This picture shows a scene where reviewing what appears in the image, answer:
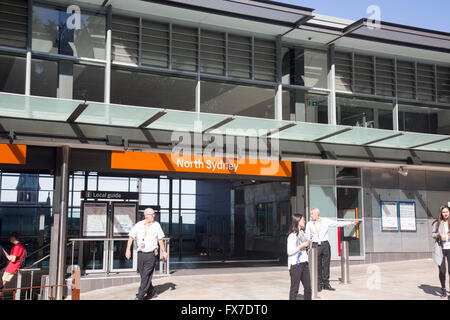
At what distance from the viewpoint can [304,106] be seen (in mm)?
14367

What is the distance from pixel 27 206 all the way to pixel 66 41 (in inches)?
535

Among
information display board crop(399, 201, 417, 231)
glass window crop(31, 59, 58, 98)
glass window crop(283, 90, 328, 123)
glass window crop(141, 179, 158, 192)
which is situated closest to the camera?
glass window crop(31, 59, 58, 98)

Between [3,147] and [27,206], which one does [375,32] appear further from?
[27,206]

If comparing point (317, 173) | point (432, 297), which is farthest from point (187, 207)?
point (432, 297)

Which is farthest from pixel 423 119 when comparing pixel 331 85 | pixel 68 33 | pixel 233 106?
pixel 68 33

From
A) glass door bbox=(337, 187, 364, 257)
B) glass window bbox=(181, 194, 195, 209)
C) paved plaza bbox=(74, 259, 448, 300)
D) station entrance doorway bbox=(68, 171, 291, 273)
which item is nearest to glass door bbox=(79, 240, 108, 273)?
station entrance doorway bbox=(68, 171, 291, 273)

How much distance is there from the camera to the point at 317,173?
49.4ft

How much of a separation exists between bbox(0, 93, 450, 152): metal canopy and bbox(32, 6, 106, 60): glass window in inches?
69.7

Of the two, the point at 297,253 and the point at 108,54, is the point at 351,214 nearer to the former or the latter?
the point at 297,253

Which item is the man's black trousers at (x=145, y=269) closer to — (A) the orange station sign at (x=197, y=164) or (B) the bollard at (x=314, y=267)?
(B) the bollard at (x=314, y=267)

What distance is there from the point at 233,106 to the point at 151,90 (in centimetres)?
226

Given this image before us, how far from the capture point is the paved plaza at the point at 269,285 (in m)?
9.33

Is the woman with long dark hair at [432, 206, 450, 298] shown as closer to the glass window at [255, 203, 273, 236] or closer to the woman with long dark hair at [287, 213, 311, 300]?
the woman with long dark hair at [287, 213, 311, 300]

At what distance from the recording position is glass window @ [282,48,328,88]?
1430 centimetres
